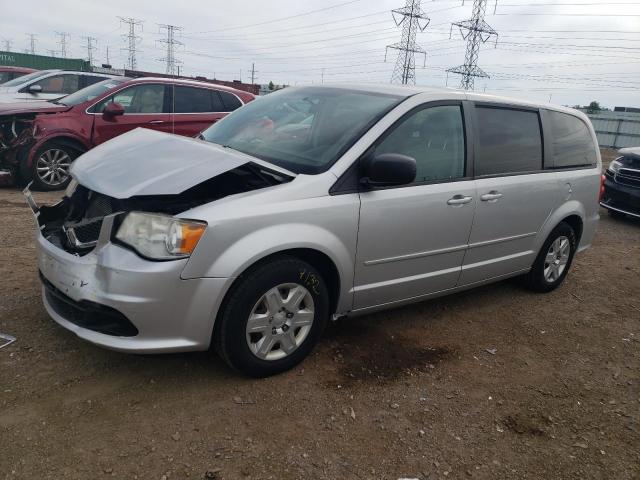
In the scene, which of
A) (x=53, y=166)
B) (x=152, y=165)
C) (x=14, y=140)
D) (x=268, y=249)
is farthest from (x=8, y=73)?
(x=268, y=249)

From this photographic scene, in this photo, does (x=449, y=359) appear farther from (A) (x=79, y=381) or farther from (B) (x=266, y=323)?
(A) (x=79, y=381)

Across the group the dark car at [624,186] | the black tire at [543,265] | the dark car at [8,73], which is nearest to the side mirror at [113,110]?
the black tire at [543,265]

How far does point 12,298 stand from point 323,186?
8.10 feet

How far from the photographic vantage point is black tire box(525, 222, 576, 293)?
15.6 ft

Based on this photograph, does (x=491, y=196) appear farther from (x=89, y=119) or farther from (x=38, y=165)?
(x=38, y=165)

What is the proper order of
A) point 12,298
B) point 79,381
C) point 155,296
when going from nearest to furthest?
point 155,296 < point 79,381 < point 12,298

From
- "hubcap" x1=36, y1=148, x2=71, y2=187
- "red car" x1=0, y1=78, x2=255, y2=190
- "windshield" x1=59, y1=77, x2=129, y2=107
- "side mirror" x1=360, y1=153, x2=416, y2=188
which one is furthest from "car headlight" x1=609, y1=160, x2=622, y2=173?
"hubcap" x1=36, y1=148, x2=71, y2=187

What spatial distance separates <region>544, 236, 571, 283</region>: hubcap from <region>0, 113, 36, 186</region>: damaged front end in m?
6.64

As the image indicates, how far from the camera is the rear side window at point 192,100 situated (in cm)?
821

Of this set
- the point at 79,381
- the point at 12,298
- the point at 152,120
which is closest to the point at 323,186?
the point at 79,381

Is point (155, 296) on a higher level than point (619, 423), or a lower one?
higher

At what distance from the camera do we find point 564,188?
4598mm

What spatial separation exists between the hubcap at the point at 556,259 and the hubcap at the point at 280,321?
2.75m

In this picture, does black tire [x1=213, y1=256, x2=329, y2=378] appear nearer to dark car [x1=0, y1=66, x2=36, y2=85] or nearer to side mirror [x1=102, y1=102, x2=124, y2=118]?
side mirror [x1=102, y1=102, x2=124, y2=118]
